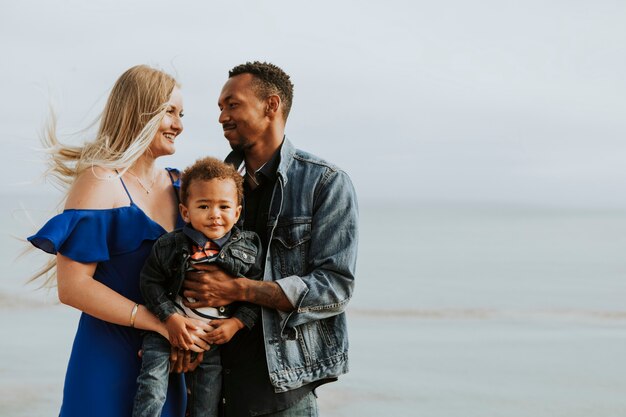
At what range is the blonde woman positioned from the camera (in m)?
2.84

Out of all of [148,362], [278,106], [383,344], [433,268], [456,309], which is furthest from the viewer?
[433,268]

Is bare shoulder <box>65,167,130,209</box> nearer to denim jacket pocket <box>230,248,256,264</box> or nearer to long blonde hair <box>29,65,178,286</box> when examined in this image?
long blonde hair <box>29,65,178,286</box>

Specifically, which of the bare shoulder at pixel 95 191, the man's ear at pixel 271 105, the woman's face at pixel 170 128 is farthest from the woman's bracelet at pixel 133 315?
the man's ear at pixel 271 105

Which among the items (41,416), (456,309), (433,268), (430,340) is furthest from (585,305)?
(41,416)

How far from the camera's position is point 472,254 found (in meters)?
26.8

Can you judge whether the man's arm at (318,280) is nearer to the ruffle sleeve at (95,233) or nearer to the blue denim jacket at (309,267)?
the blue denim jacket at (309,267)

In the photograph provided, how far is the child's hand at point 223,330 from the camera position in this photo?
8.91 ft

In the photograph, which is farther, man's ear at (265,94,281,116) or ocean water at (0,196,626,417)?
ocean water at (0,196,626,417)

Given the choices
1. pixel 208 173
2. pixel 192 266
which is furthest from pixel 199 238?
pixel 208 173

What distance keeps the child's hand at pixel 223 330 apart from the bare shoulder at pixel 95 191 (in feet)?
1.97

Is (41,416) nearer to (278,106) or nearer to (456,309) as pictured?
(278,106)

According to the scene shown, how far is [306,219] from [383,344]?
8071 mm

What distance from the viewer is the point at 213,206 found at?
2.73 metres

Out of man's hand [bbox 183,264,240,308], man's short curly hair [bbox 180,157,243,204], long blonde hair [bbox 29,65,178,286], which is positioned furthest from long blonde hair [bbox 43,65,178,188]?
man's hand [bbox 183,264,240,308]
